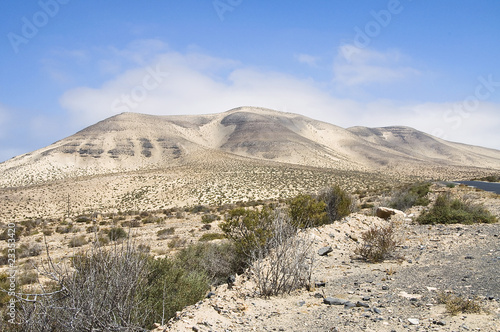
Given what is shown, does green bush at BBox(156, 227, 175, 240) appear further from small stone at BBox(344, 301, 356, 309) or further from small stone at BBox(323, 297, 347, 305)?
small stone at BBox(344, 301, 356, 309)

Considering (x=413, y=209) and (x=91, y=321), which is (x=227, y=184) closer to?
(x=413, y=209)

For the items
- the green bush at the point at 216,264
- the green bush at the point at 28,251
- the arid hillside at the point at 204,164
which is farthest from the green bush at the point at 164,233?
the arid hillside at the point at 204,164

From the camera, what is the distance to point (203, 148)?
9162cm

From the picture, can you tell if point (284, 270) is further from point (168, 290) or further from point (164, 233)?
point (164, 233)

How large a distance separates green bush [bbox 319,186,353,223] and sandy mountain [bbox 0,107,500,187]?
6126 cm

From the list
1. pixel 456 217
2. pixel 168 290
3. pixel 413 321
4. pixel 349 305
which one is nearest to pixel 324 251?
pixel 349 305

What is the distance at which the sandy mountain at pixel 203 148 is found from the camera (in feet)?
267

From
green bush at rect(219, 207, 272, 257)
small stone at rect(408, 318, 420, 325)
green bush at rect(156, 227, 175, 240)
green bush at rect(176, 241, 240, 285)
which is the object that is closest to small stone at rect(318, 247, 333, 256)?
green bush at rect(219, 207, 272, 257)

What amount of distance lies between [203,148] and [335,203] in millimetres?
77070

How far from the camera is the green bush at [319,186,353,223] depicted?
16.2 meters

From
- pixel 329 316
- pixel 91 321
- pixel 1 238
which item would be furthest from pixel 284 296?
pixel 1 238

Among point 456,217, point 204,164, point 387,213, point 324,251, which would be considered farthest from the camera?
point 204,164

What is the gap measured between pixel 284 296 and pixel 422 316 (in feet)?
8.07

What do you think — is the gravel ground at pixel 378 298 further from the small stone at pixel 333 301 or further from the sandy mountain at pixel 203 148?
the sandy mountain at pixel 203 148
